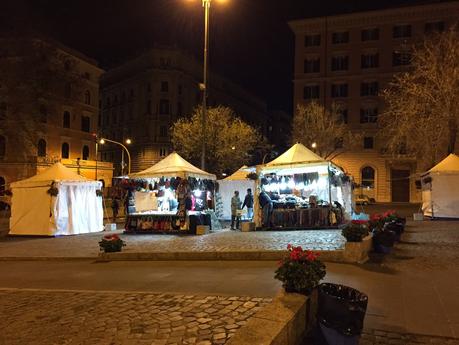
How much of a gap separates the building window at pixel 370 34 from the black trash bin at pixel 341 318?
52473mm

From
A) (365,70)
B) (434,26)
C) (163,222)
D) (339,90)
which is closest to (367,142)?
(339,90)

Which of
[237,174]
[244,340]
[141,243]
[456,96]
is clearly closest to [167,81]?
[237,174]

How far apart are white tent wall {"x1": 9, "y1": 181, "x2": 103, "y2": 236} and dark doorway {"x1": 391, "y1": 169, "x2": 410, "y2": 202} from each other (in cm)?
4039

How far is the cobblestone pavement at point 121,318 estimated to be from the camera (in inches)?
206

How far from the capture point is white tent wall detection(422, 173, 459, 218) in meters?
22.4

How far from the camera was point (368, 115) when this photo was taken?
5197 centimetres

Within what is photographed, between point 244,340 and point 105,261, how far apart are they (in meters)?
8.91

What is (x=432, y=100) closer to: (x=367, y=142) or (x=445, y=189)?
(x=445, y=189)

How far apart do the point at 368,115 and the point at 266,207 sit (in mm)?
38052

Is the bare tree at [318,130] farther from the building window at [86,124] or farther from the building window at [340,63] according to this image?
the building window at [86,124]

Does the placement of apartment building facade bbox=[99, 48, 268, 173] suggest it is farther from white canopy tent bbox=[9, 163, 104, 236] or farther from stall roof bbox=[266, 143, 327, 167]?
stall roof bbox=[266, 143, 327, 167]

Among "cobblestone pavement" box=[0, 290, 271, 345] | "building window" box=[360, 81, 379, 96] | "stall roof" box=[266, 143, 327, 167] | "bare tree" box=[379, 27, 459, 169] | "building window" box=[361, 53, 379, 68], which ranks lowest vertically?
"cobblestone pavement" box=[0, 290, 271, 345]

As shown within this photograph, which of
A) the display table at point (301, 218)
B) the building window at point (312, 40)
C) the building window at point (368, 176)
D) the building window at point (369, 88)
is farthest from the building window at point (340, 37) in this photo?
the display table at point (301, 218)

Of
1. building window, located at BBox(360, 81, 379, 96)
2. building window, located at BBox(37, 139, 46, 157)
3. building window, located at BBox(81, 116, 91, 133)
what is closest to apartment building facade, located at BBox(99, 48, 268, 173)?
building window, located at BBox(81, 116, 91, 133)
